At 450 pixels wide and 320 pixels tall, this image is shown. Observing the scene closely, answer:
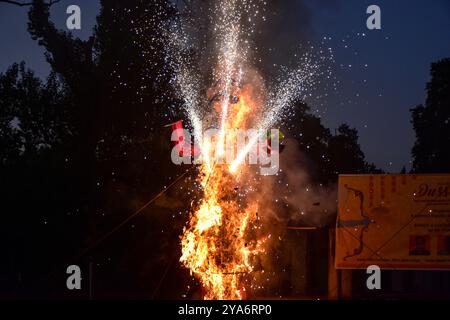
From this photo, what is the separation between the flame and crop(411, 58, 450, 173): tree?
71.8 feet

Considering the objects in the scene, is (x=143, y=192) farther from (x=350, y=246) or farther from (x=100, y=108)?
(x=350, y=246)

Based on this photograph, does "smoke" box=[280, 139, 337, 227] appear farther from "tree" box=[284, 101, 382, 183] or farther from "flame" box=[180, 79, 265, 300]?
"tree" box=[284, 101, 382, 183]

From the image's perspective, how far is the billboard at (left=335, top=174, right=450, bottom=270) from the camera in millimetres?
13852

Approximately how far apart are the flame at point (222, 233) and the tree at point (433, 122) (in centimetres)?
2189

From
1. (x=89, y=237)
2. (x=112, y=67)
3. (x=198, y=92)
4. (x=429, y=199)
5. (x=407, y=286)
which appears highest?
(x=112, y=67)

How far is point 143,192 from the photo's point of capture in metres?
20.3

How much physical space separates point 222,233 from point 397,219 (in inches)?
166

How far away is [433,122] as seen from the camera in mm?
35188

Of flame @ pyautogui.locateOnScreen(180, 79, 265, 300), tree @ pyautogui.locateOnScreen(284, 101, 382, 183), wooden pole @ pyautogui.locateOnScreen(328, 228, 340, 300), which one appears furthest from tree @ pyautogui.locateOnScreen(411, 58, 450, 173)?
flame @ pyautogui.locateOnScreen(180, 79, 265, 300)

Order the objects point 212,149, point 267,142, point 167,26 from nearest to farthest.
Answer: point 212,149, point 267,142, point 167,26

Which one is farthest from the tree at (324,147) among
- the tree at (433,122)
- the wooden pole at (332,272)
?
the wooden pole at (332,272)

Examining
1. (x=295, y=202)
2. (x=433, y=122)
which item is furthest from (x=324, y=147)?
(x=295, y=202)

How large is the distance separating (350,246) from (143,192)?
8.54 meters
